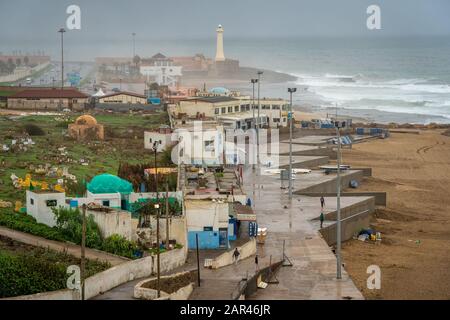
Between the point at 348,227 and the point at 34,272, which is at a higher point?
the point at 34,272

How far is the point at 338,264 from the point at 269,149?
751 inches

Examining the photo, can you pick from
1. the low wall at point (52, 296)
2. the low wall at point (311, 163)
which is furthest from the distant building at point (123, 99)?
the low wall at point (52, 296)

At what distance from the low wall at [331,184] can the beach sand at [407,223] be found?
0.44m

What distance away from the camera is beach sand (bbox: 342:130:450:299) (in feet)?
68.6

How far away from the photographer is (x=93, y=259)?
736 inches

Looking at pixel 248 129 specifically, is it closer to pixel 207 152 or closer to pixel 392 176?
pixel 392 176

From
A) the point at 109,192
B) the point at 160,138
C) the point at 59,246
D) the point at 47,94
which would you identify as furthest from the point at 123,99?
the point at 59,246

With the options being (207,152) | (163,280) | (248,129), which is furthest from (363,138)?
(163,280)

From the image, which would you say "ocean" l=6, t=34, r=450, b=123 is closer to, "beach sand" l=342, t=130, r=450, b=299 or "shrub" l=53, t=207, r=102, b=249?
"beach sand" l=342, t=130, r=450, b=299

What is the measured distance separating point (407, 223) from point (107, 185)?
29.7 feet

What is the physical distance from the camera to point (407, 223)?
27422mm

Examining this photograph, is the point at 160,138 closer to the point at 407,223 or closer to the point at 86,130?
the point at 86,130

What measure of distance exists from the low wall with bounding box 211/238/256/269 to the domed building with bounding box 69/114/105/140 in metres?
19.5

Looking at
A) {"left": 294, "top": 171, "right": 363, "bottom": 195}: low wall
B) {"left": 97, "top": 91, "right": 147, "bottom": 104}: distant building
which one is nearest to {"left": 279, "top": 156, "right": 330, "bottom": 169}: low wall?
{"left": 294, "top": 171, "right": 363, "bottom": 195}: low wall
